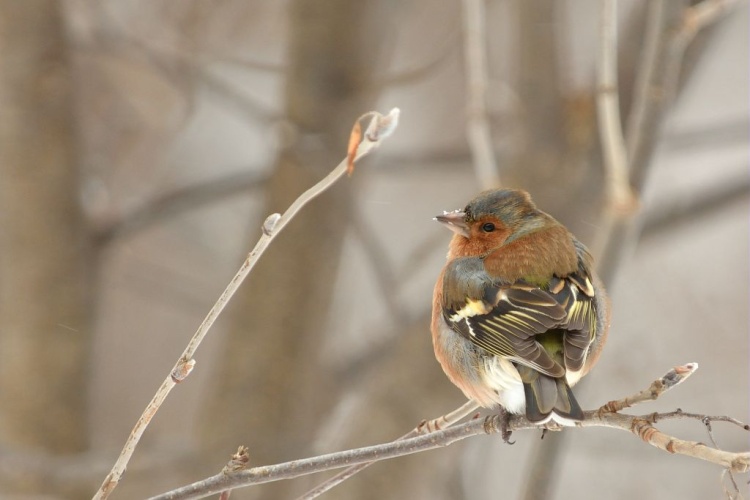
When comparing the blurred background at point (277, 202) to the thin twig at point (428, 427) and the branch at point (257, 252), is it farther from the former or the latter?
the branch at point (257, 252)

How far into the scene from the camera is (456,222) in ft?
11.1

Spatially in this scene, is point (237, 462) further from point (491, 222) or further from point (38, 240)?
point (38, 240)

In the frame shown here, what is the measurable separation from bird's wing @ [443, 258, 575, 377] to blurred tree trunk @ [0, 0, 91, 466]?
111 inches

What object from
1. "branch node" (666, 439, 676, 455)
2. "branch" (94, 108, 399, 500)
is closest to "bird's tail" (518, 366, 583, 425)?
"branch node" (666, 439, 676, 455)

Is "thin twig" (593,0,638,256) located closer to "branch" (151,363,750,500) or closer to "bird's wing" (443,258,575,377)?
"bird's wing" (443,258,575,377)

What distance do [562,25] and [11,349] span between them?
365cm

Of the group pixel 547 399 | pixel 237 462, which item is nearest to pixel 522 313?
pixel 547 399

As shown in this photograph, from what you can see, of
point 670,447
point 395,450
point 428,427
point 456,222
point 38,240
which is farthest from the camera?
point 38,240

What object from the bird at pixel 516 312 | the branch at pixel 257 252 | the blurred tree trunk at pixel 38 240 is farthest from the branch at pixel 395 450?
the blurred tree trunk at pixel 38 240

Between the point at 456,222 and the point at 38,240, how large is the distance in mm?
2813

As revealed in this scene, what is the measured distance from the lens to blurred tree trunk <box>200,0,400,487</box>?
5.17 metres

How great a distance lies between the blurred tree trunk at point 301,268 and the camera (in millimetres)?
5172

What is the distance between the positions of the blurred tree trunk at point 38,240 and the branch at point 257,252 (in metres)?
3.55

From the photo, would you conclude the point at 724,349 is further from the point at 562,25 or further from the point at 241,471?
the point at 241,471
